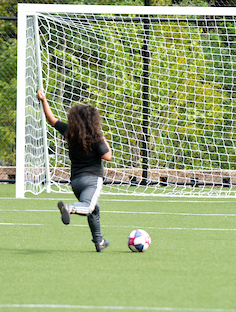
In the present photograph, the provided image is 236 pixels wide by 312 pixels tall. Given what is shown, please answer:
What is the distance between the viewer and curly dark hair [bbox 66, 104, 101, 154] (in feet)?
16.4

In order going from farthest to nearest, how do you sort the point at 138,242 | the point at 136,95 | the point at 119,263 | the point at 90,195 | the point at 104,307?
the point at 136,95 → the point at 138,242 → the point at 90,195 → the point at 119,263 → the point at 104,307

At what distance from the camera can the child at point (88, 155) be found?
16.4 feet

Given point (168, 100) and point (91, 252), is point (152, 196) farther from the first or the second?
point (91, 252)

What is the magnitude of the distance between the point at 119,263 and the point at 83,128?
116 cm

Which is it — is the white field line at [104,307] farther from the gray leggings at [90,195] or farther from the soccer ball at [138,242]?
the soccer ball at [138,242]

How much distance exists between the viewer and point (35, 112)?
10227 millimetres

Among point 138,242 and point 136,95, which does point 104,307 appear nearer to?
point 138,242

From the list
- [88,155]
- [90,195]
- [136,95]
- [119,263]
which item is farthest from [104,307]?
[136,95]

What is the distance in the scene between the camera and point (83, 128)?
5000 millimetres

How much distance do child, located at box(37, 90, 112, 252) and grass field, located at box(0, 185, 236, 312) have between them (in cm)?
40

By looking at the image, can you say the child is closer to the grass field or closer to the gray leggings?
the gray leggings

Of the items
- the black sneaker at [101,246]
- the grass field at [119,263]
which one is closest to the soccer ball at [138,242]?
the grass field at [119,263]

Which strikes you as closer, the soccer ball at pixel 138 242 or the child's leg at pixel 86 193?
the child's leg at pixel 86 193

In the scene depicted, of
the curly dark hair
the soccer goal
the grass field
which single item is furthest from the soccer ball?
the soccer goal
